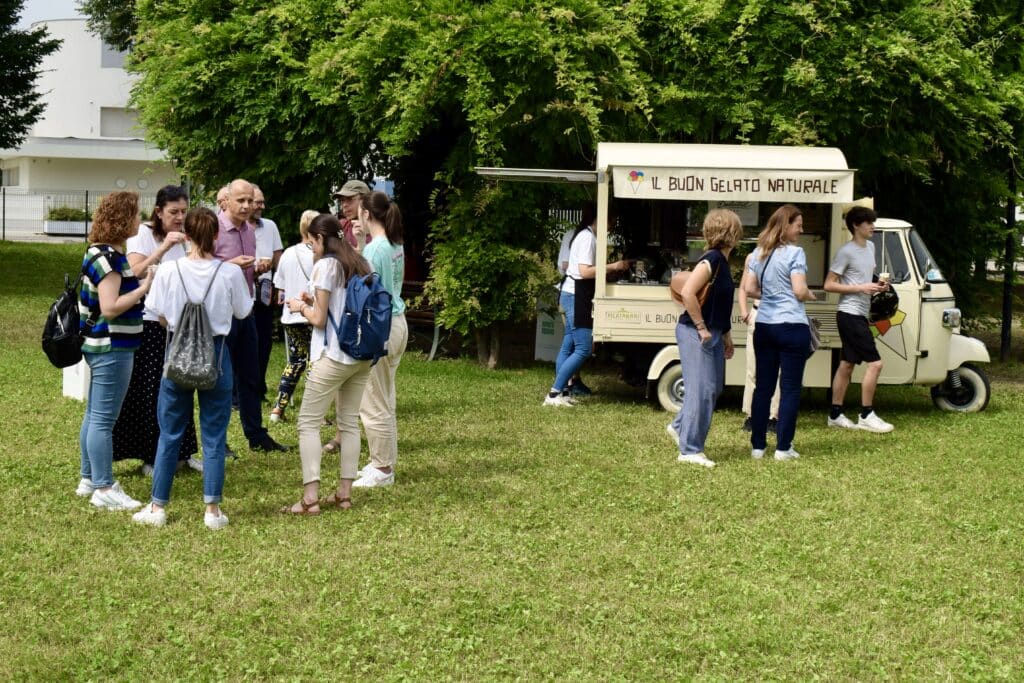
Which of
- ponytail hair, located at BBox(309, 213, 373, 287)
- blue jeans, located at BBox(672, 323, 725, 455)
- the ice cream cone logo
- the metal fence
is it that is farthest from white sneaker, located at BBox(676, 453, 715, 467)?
the metal fence

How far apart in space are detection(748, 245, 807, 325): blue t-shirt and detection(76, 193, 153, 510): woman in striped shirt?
4.24 m

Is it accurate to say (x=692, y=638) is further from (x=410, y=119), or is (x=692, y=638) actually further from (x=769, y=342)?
(x=410, y=119)

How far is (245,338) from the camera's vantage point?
8.57 m

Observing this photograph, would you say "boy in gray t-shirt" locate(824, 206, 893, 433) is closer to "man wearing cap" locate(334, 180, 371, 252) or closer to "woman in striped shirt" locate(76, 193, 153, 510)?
"man wearing cap" locate(334, 180, 371, 252)

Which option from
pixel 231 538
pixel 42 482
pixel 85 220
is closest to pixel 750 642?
pixel 231 538

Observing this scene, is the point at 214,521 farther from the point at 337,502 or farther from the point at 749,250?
the point at 749,250

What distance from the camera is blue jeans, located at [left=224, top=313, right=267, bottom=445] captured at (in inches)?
336

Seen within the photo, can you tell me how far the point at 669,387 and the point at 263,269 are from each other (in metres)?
4.02

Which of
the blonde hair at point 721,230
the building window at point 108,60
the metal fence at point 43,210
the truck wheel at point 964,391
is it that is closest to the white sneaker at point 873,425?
the truck wheel at point 964,391

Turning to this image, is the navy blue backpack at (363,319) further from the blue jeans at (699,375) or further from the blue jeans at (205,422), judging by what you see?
the blue jeans at (699,375)

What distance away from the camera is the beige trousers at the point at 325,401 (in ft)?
22.7

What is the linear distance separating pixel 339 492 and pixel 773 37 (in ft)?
23.3

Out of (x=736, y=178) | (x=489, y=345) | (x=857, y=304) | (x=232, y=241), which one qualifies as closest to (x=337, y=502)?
(x=232, y=241)

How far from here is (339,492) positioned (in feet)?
23.9
